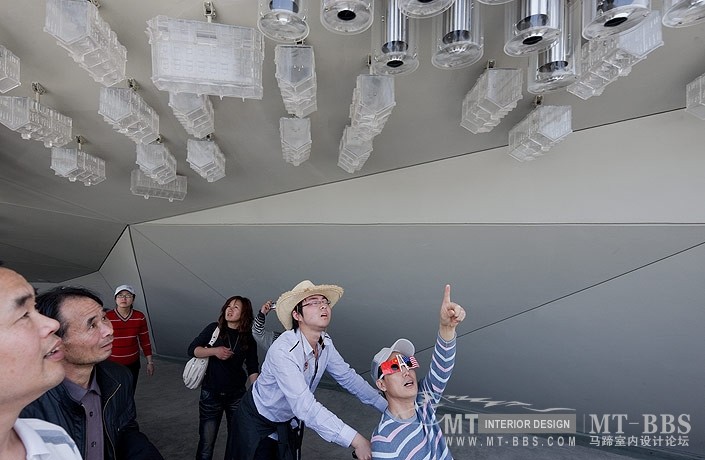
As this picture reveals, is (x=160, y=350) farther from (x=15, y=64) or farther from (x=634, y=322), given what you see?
(x=634, y=322)

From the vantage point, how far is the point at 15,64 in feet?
6.62

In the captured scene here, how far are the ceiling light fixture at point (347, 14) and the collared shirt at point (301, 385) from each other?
1.49 meters

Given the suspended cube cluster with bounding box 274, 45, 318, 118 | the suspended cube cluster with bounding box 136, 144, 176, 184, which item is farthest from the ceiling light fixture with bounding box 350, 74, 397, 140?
the suspended cube cluster with bounding box 136, 144, 176, 184

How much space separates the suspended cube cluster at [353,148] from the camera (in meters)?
2.61

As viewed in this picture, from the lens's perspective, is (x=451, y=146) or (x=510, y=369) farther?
(x=510, y=369)

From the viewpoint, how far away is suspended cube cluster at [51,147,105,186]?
3.02 m

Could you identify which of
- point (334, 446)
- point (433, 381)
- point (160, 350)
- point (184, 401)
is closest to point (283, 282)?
point (334, 446)

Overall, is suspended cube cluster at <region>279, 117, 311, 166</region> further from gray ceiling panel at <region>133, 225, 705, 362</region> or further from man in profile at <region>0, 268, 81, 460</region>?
man in profile at <region>0, 268, 81, 460</region>

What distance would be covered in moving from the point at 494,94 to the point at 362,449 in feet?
5.59

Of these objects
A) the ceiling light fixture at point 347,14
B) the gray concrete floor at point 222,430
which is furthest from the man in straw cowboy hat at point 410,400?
the gray concrete floor at point 222,430

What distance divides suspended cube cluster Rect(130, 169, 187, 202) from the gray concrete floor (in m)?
2.43

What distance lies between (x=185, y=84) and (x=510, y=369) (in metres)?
3.62

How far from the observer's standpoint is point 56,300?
166 cm

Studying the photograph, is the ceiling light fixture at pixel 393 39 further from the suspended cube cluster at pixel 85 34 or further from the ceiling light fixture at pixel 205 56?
the suspended cube cluster at pixel 85 34
